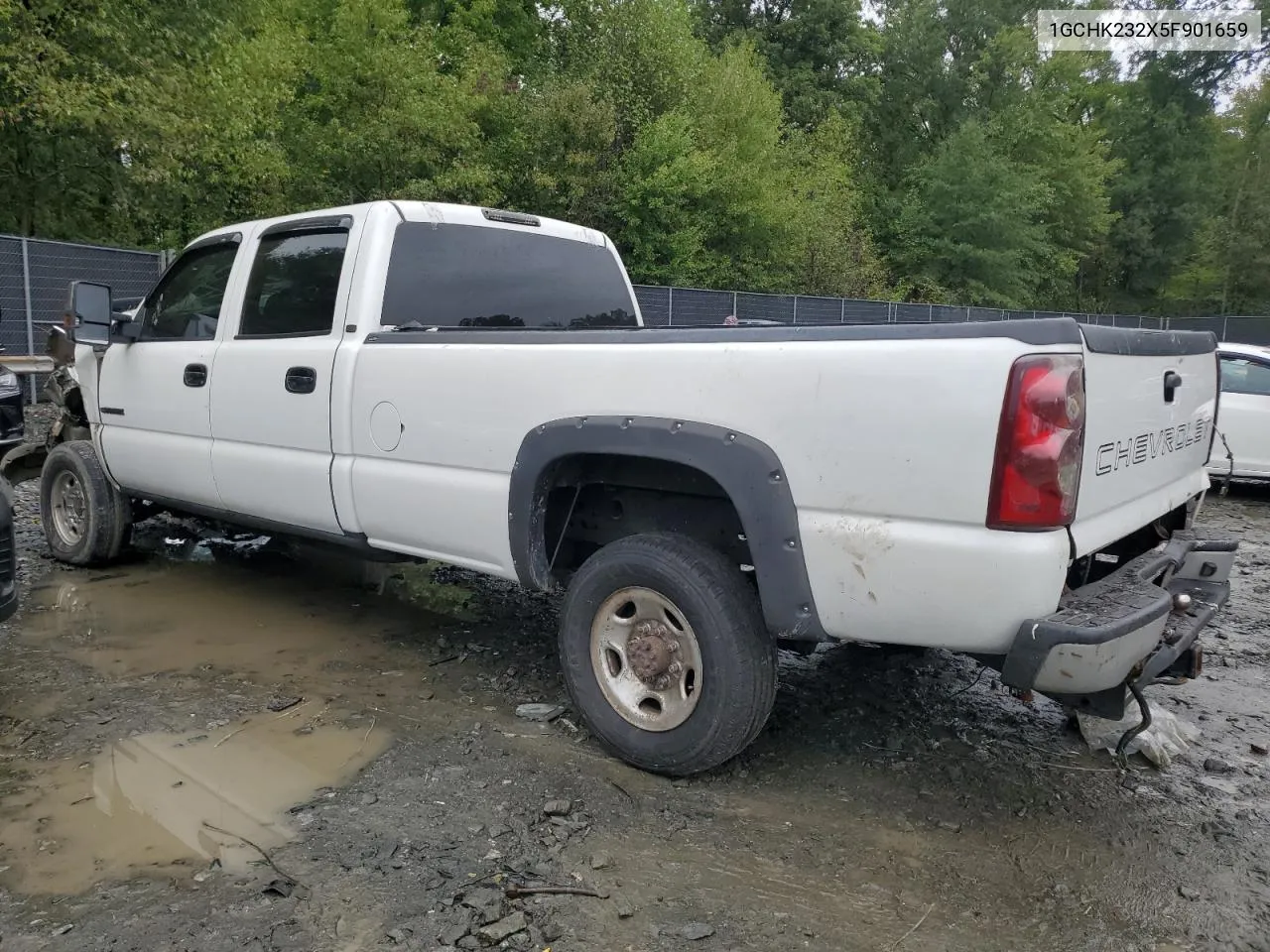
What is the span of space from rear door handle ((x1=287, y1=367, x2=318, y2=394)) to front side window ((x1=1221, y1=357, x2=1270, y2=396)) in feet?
27.4

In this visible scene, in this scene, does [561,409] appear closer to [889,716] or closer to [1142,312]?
[889,716]

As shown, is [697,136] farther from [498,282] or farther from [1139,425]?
[1139,425]

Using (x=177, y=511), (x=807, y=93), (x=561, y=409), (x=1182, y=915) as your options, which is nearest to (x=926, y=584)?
(x=1182, y=915)

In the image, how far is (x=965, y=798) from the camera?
3221 millimetres

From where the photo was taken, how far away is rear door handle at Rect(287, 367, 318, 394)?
4.15 m

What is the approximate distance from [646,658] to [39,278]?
539 inches

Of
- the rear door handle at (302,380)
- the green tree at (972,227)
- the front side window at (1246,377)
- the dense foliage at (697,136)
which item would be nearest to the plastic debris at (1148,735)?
the rear door handle at (302,380)

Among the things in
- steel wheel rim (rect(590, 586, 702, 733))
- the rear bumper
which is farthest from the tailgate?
steel wheel rim (rect(590, 586, 702, 733))

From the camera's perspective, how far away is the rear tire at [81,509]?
5.62 m

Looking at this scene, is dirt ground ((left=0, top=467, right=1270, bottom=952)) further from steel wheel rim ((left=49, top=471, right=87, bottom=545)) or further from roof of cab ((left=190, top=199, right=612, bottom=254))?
roof of cab ((left=190, top=199, right=612, bottom=254))

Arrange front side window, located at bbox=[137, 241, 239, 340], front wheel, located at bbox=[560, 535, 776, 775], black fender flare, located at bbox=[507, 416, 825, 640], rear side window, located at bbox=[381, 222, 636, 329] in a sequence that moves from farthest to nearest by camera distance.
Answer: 1. front side window, located at bbox=[137, 241, 239, 340]
2. rear side window, located at bbox=[381, 222, 636, 329]
3. front wheel, located at bbox=[560, 535, 776, 775]
4. black fender flare, located at bbox=[507, 416, 825, 640]

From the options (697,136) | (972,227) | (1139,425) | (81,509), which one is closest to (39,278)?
(81,509)

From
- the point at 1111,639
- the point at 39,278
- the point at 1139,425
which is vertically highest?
the point at 39,278

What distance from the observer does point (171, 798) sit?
123 inches
